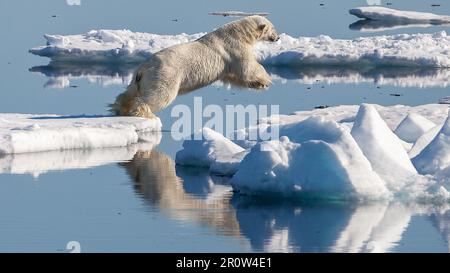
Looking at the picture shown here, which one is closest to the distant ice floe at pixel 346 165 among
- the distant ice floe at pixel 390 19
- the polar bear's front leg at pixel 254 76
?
the polar bear's front leg at pixel 254 76

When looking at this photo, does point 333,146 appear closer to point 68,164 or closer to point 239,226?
point 239,226

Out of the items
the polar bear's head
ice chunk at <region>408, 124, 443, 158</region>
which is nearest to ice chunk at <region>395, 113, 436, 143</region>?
ice chunk at <region>408, 124, 443, 158</region>

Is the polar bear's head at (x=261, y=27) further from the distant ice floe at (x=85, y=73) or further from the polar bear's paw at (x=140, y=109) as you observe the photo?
the distant ice floe at (x=85, y=73)

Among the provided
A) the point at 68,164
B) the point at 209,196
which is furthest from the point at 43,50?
the point at 209,196

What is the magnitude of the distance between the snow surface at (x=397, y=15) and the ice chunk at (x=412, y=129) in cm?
2134

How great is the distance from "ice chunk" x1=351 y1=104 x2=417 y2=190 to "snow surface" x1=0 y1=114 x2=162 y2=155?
378cm

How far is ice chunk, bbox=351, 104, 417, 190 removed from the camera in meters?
10.5

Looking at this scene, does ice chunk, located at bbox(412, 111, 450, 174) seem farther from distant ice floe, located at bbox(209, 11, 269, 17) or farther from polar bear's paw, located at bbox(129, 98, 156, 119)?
distant ice floe, located at bbox(209, 11, 269, 17)

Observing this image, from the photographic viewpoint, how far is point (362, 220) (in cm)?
970

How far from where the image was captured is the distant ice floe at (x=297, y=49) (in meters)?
25.4

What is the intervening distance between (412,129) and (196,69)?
3471 mm

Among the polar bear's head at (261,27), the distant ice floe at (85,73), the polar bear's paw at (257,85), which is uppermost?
the polar bear's head at (261,27)

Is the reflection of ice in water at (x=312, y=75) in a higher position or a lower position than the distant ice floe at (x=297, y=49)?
lower

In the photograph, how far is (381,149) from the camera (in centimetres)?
1071
